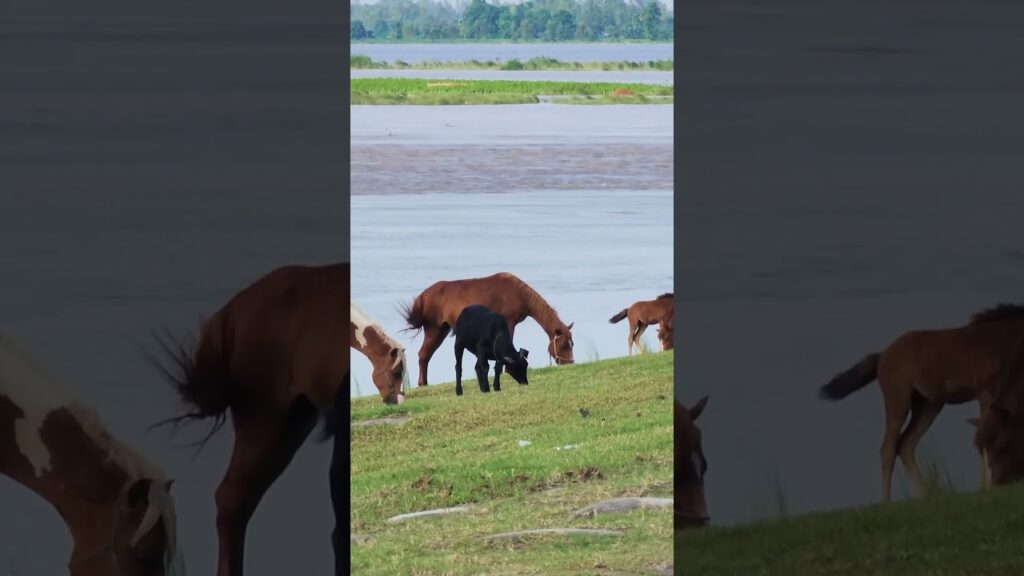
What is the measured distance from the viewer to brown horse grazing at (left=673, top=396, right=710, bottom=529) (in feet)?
13.1

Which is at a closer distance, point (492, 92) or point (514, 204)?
point (492, 92)

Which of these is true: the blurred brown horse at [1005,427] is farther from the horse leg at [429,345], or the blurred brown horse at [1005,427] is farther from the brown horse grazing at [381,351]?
the horse leg at [429,345]

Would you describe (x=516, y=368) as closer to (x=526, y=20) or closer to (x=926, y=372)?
(x=526, y=20)

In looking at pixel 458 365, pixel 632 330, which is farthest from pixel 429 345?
pixel 632 330

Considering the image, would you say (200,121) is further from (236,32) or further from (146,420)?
(146,420)

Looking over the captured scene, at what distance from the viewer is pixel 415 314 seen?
6566mm

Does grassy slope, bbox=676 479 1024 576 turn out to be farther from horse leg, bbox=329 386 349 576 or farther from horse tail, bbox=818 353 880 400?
horse leg, bbox=329 386 349 576

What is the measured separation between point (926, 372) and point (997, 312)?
28cm

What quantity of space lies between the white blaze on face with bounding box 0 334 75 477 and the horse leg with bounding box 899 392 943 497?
213 centimetres

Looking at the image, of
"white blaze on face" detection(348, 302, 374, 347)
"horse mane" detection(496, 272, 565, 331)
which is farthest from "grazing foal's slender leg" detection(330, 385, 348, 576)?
"horse mane" detection(496, 272, 565, 331)

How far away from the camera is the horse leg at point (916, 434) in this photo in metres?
4.14

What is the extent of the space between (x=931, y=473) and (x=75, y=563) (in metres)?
2.22

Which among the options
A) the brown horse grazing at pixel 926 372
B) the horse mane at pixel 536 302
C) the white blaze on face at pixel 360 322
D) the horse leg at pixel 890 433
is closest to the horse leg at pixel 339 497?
the brown horse grazing at pixel 926 372

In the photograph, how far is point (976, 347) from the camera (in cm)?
418
